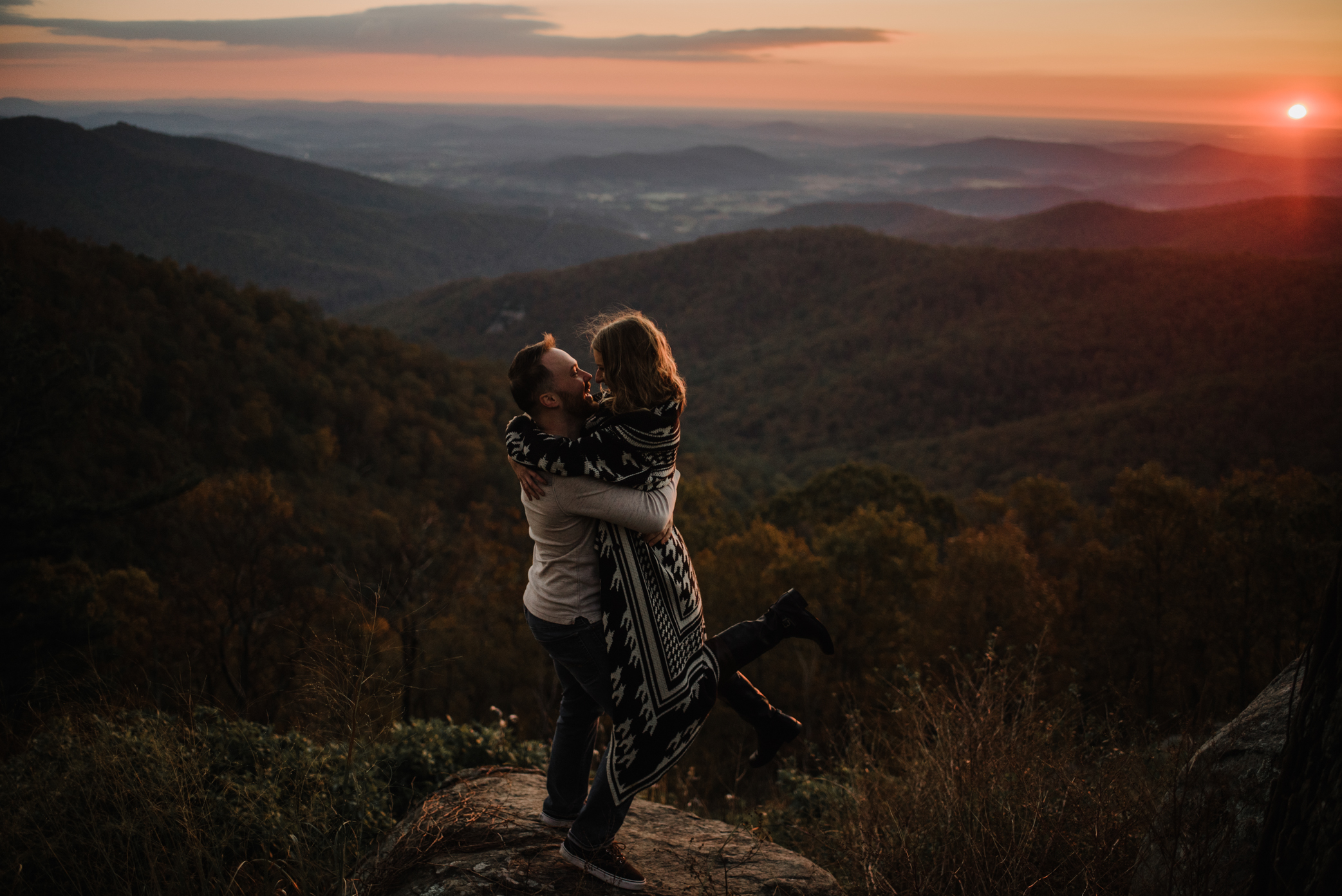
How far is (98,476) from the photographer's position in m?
26.2

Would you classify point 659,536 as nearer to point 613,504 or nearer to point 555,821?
point 613,504

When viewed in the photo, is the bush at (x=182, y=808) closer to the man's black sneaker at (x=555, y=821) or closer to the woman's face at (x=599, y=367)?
the man's black sneaker at (x=555, y=821)

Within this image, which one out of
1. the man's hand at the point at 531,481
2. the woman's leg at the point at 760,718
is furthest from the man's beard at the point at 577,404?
the woman's leg at the point at 760,718

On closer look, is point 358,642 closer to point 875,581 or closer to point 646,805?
point 646,805

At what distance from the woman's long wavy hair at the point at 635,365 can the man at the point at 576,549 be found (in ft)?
0.52

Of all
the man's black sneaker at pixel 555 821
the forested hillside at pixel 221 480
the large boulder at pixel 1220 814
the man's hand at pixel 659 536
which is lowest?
the forested hillside at pixel 221 480

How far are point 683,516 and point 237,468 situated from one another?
76.2ft

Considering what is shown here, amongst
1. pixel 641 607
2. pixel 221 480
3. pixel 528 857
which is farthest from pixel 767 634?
pixel 221 480

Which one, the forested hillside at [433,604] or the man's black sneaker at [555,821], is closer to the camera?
the man's black sneaker at [555,821]

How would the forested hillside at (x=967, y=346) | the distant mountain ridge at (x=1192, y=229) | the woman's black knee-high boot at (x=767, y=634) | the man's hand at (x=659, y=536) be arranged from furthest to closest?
the distant mountain ridge at (x=1192, y=229) → the forested hillside at (x=967, y=346) → the woman's black knee-high boot at (x=767, y=634) → the man's hand at (x=659, y=536)

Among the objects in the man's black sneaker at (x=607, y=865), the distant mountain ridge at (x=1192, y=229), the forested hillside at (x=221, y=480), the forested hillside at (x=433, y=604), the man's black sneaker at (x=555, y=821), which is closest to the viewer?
the man's black sneaker at (x=607, y=865)

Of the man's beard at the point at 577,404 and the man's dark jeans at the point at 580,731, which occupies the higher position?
the man's beard at the point at 577,404

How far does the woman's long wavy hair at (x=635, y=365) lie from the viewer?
2771 millimetres

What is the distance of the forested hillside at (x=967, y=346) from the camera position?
58.4 m
